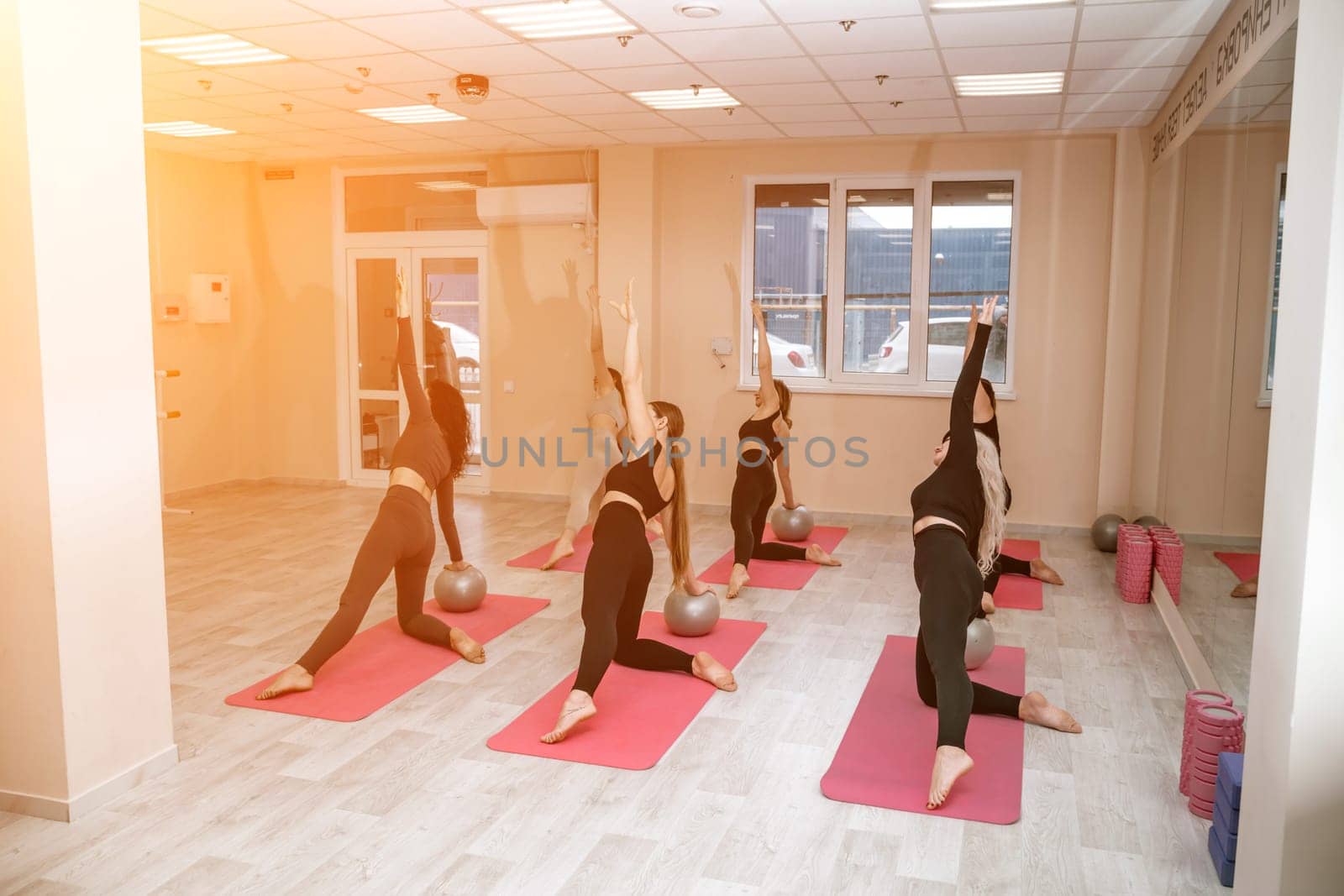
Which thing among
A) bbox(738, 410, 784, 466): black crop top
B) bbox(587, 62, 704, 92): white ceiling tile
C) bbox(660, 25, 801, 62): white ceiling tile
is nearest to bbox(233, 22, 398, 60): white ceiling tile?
bbox(587, 62, 704, 92): white ceiling tile

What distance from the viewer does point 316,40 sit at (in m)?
5.02

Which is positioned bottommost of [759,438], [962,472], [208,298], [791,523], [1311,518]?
[791,523]

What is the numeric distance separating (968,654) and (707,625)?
1.20 meters

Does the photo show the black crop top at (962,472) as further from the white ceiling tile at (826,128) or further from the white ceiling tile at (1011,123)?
the white ceiling tile at (826,128)

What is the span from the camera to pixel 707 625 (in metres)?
4.82

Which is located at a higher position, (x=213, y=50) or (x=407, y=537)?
(x=213, y=50)

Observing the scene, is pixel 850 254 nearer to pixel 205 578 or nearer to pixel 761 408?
pixel 761 408

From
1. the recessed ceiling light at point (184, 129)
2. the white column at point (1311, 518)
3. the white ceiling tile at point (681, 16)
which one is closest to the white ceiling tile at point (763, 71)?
the white ceiling tile at point (681, 16)

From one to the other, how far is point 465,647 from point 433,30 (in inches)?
114

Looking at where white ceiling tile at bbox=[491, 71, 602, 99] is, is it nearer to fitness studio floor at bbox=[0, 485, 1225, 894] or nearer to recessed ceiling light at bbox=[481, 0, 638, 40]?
recessed ceiling light at bbox=[481, 0, 638, 40]

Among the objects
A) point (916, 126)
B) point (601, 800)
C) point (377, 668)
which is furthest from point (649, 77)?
point (601, 800)

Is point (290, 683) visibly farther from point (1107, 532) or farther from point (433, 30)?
point (1107, 532)

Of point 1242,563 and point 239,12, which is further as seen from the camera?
point 239,12

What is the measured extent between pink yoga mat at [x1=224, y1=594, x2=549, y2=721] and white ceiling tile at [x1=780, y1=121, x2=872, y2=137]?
3855 millimetres
